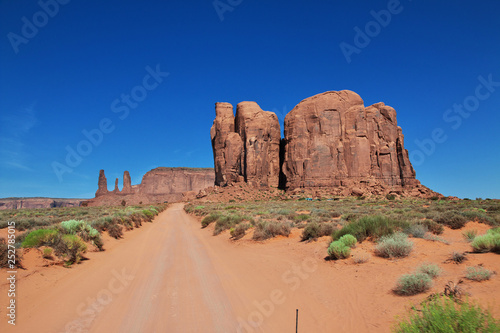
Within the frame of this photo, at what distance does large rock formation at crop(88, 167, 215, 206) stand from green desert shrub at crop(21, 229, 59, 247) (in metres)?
115

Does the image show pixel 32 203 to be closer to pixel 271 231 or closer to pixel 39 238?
pixel 39 238

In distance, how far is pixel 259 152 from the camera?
2635 inches

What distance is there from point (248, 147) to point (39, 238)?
59209 mm

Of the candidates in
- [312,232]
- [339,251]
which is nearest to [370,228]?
[339,251]

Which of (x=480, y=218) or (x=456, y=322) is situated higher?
(x=456, y=322)

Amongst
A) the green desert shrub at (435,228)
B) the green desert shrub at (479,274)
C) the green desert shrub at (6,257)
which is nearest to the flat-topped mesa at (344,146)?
the green desert shrub at (435,228)

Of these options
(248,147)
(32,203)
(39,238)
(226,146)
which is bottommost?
(32,203)

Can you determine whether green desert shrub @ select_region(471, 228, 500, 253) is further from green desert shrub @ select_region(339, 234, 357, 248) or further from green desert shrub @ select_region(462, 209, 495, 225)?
green desert shrub @ select_region(462, 209, 495, 225)

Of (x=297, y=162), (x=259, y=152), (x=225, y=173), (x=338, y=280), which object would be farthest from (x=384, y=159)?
(x=338, y=280)

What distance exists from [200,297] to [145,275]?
260 cm

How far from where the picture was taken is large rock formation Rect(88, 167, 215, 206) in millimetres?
126156

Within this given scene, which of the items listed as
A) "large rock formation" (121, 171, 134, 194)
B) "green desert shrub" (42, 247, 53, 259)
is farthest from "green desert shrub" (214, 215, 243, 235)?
"large rock formation" (121, 171, 134, 194)

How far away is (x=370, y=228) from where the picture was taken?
9211mm

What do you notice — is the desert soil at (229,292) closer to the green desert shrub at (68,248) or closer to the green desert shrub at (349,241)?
the green desert shrub at (349,241)
